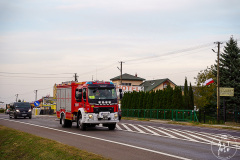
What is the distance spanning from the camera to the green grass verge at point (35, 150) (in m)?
10.8

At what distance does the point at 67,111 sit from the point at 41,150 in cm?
1105

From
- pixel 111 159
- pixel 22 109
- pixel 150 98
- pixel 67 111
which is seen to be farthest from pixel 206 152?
pixel 150 98

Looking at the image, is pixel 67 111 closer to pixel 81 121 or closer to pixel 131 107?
pixel 81 121

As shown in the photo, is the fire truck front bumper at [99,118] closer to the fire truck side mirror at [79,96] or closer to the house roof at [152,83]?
the fire truck side mirror at [79,96]

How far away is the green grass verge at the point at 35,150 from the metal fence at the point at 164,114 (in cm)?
2213

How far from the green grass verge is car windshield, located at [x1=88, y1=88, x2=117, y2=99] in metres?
5.30

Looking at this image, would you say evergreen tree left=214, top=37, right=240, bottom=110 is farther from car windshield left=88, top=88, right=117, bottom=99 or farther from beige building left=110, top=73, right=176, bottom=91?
beige building left=110, top=73, right=176, bottom=91

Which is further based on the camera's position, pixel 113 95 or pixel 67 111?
pixel 67 111

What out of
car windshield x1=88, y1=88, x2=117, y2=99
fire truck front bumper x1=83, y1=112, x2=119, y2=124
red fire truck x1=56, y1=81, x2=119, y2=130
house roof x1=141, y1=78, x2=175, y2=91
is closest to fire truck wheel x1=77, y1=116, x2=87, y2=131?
red fire truck x1=56, y1=81, x2=119, y2=130

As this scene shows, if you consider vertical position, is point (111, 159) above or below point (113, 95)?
below

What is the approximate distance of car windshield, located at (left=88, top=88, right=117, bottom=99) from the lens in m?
21.3

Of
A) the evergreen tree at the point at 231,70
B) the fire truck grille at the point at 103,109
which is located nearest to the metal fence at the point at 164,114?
the evergreen tree at the point at 231,70

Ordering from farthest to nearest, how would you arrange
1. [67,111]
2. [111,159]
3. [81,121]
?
[67,111] < [81,121] < [111,159]

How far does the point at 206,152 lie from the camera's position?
1190 cm
